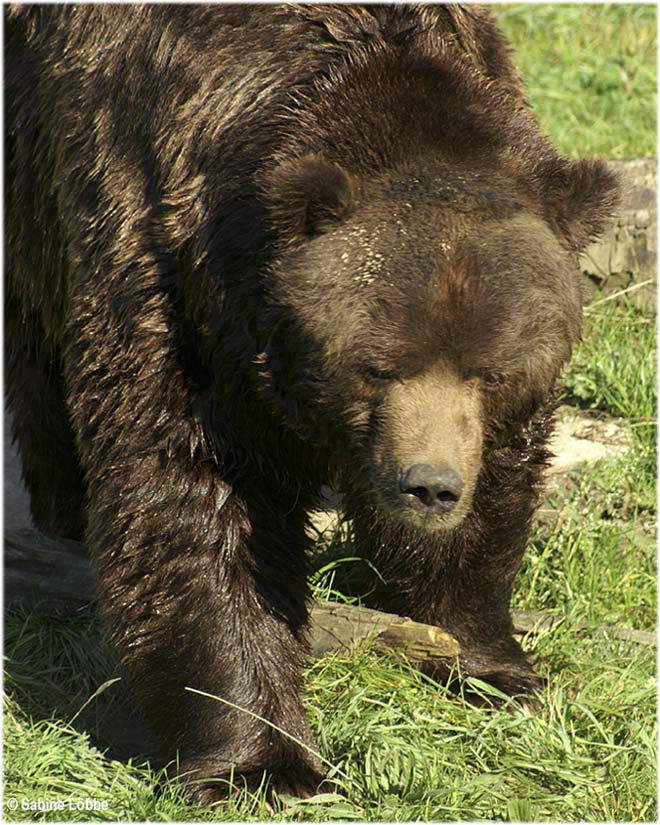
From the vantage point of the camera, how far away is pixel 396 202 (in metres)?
4.60

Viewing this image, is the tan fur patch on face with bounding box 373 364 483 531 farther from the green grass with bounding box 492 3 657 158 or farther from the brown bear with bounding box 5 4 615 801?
the green grass with bounding box 492 3 657 158

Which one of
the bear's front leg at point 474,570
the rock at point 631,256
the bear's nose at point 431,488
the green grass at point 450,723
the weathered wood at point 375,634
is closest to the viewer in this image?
the bear's nose at point 431,488

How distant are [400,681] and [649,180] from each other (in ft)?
13.8

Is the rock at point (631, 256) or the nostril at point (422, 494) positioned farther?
the rock at point (631, 256)

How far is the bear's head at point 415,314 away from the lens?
446 cm

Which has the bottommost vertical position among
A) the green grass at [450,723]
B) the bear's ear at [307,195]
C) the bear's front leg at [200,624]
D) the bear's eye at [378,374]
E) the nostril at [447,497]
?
the green grass at [450,723]

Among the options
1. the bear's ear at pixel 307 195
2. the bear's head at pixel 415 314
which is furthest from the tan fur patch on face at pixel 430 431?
the bear's ear at pixel 307 195

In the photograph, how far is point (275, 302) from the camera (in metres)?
4.67

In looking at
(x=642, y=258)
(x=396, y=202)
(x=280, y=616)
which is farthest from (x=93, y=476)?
(x=642, y=258)

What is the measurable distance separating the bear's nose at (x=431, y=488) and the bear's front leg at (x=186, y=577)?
81cm

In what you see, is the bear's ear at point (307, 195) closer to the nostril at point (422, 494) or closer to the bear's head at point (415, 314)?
the bear's head at point (415, 314)

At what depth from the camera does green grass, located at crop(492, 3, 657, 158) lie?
33.0 ft

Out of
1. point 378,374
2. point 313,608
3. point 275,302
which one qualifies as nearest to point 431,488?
point 378,374

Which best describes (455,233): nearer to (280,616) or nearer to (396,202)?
(396,202)
